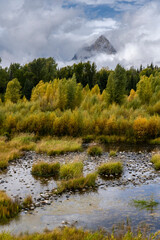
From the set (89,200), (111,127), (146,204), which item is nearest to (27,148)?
(111,127)

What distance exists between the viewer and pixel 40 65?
7050 centimetres

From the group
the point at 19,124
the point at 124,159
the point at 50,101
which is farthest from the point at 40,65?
the point at 124,159

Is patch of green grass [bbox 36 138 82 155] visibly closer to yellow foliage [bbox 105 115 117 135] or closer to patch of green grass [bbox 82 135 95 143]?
patch of green grass [bbox 82 135 95 143]

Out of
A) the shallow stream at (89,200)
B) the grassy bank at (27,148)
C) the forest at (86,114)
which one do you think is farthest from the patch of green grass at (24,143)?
the shallow stream at (89,200)

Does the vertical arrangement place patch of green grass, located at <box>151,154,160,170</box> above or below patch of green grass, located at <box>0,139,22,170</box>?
below

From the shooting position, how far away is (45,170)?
1237 centimetres

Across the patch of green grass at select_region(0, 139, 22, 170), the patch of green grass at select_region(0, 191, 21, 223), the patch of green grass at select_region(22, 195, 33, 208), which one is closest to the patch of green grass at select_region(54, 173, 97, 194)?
the patch of green grass at select_region(22, 195, 33, 208)

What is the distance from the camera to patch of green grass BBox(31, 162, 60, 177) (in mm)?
12312

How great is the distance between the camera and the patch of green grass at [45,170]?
1231 centimetres

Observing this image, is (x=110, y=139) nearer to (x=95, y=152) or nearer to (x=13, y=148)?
(x=95, y=152)

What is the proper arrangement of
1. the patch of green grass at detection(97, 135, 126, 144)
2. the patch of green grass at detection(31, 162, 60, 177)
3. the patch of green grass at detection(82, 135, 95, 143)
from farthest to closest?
1. the patch of green grass at detection(82, 135, 95, 143)
2. the patch of green grass at detection(97, 135, 126, 144)
3. the patch of green grass at detection(31, 162, 60, 177)

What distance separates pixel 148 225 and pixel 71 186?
3.89 m

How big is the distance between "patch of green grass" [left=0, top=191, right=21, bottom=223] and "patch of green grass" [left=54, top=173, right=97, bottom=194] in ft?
6.89

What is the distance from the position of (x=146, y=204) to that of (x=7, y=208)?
5.12 meters
